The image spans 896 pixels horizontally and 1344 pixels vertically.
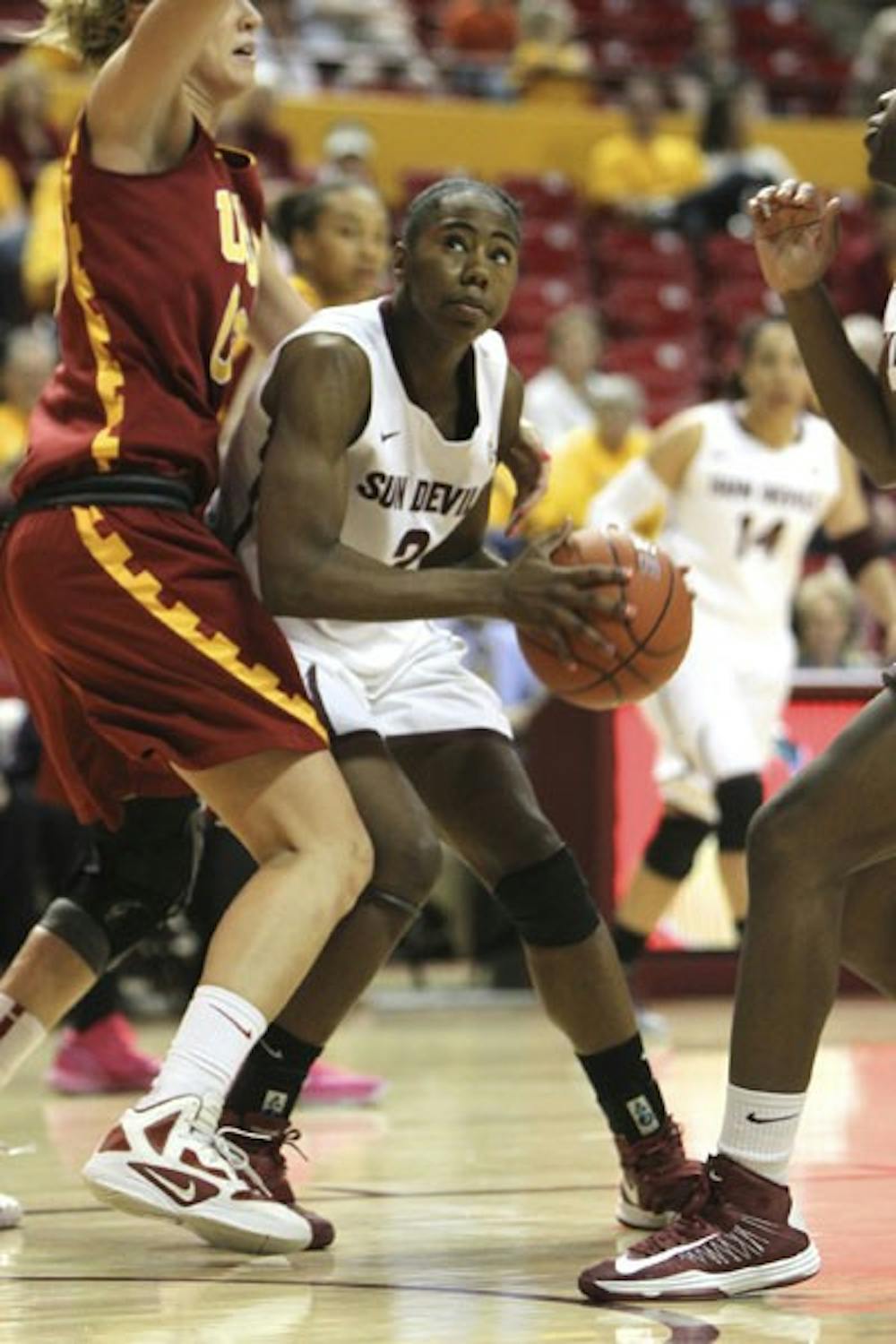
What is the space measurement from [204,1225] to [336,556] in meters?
1.03

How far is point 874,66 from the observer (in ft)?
54.6

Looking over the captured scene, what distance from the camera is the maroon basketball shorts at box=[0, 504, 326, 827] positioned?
13.0ft

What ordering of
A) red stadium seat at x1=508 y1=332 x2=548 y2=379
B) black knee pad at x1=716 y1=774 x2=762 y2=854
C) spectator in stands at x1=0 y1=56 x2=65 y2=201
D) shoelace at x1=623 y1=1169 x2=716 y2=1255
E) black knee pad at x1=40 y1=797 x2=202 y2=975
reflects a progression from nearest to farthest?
shoelace at x1=623 y1=1169 x2=716 y2=1255 < black knee pad at x1=40 y1=797 x2=202 y2=975 < black knee pad at x1=716 y1=774 x2=762 y2=854 < spectator in stands at x1=0 y1=56 x2=65 y2=201 < red stadium seat at x1=508 y1=332 x2=548 y2=379

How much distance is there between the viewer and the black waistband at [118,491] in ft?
13.3

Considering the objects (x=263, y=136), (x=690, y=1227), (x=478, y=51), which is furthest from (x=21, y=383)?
(x=478, y=51)

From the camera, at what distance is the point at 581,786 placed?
30.4 feet

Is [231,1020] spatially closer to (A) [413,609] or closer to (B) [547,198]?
(A) [413,609]

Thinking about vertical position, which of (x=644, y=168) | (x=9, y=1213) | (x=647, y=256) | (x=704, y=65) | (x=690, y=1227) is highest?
(x=704, y=65)

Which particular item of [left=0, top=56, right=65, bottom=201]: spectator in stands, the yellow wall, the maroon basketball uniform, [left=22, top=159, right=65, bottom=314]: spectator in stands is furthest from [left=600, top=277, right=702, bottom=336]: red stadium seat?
the maroon basketball uniform

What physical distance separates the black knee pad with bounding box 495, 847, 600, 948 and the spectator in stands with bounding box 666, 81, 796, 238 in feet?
35.8

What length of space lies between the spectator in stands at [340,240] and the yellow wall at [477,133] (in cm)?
910

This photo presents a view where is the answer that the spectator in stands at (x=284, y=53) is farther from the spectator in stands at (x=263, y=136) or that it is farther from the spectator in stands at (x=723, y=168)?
the spectator in stands at (x=723, y=168)

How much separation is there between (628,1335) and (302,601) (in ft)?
4.24

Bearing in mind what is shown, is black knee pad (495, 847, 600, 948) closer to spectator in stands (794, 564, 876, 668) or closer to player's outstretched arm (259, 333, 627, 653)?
player's outstretched arm (259, 333, 627, 653)
